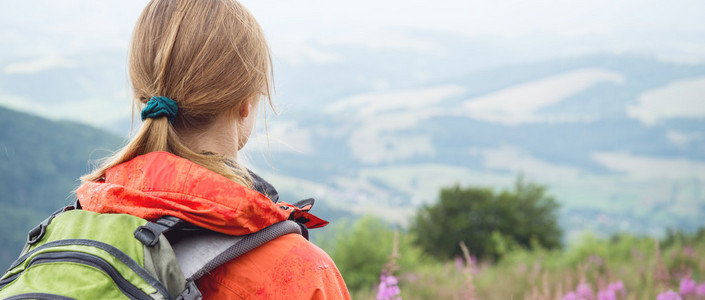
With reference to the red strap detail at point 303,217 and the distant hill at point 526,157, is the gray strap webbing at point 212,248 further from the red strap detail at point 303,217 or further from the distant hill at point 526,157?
the distant hill at point 526,157

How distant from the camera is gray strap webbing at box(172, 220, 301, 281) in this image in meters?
1.01

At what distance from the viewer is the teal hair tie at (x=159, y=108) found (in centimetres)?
115

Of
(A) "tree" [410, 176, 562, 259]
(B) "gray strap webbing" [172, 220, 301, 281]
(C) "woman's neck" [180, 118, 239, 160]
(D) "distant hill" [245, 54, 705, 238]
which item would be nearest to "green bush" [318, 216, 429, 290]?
(A) "tree" [410, 176, 562, 259]

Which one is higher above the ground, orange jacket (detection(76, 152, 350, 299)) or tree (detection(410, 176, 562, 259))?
orange jacket (detection(76, 152, 350, 299))

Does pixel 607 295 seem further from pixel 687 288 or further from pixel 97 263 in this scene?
pixel 97 263

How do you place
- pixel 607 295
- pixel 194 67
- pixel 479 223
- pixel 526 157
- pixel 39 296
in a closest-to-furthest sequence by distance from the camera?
1. pixel 39 296
2. pixel 194 67
3. pixel 607 295
4. pixel 479 223
5. pixel 526 157

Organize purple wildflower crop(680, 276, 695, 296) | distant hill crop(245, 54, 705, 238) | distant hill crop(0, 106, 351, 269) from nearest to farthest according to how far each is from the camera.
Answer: purple wildflower crop(680, 276, 695, 296) < distant hill crop(0, 106, 351, 269) < distant hill crop(245, 54, 705, 238)

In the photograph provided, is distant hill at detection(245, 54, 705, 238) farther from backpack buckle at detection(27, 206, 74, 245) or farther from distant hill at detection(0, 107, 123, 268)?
backpack buckle at detection(27, 206, 74, 245)

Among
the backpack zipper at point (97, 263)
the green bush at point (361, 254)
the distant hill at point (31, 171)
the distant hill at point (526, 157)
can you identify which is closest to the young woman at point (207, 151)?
the backpack zipper at point (97, 263)

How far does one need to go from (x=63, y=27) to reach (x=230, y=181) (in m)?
203

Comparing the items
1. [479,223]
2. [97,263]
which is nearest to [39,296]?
[97,263]

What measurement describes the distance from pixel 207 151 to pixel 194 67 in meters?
0.19

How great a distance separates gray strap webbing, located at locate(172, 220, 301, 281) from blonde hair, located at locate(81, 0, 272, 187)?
14 centimetres

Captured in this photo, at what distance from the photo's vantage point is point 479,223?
46.1 feet
